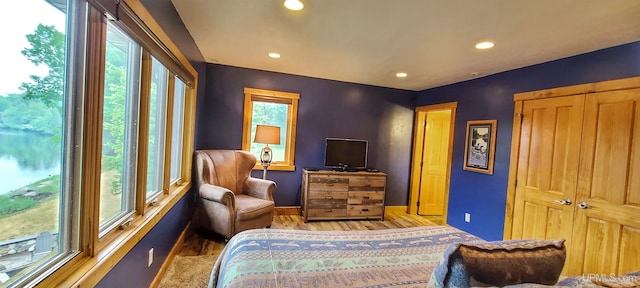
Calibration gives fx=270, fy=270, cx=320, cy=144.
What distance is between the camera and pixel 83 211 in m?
1.18

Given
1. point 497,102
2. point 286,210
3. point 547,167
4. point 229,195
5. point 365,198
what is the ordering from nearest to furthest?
point 547,167, point 229,195, point 497,102, point 365,198, point 286,210

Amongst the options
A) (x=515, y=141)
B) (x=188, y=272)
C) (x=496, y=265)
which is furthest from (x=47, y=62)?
(x=515, y=141)

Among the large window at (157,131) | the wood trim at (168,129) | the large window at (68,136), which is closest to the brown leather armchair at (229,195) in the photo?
the wood trim at (168,129)

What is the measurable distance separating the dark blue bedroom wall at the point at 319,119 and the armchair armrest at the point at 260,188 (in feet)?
1.70

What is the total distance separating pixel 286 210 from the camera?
441 cm

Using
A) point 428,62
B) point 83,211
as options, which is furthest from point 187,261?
point 428,62

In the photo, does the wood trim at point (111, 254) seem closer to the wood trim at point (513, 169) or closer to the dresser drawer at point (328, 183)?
the dresser drawer at point (328, 183)

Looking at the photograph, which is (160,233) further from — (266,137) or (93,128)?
(266,137)

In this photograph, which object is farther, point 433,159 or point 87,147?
point 433,159

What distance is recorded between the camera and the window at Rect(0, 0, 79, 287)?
2.77ft

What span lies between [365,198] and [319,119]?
1.49 m

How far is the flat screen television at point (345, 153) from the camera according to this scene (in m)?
4.43

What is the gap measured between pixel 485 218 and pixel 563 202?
1007 mm

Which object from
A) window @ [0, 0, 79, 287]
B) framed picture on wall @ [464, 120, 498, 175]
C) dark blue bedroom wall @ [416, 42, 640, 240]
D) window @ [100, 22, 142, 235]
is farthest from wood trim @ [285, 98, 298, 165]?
window @ [0, 0, 79, 287]
